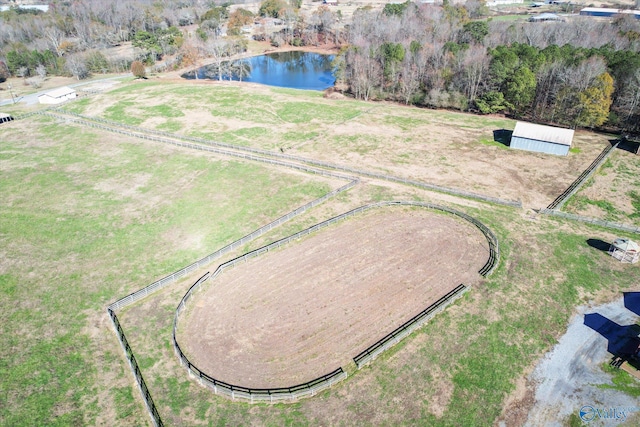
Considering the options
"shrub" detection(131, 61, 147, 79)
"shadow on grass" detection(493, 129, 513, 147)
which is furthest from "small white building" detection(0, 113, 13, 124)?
"shadow on grass" detection(493, 129, 513, 147)

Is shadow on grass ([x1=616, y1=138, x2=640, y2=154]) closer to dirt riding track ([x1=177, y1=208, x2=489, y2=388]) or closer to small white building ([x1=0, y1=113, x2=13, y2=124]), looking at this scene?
dirt riding track ([x1=177, y1=208, x2=489, y2=388])

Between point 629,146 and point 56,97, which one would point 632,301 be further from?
point 56,97

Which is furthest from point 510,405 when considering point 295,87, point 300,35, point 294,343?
point 300,35

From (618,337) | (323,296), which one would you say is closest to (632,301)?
(618,337)

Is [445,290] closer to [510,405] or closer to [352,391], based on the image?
[510,405]

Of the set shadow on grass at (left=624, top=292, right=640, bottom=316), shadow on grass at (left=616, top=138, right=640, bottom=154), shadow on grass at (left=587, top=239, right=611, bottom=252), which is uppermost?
shadow on grass at (left=616, top=138, right=640, bottom=154)

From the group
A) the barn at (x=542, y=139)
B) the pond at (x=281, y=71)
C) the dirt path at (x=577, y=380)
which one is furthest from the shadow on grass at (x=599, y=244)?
the pond at (x=281, y=71)
